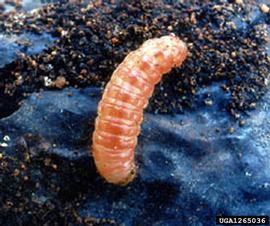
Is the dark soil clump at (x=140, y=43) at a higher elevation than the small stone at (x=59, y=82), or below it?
higher

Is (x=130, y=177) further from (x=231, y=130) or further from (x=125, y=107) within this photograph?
(x=231, y=130)

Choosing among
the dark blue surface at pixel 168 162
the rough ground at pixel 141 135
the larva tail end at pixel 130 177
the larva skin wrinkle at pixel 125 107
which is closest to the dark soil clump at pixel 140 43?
the rough ground at pixel 141 135

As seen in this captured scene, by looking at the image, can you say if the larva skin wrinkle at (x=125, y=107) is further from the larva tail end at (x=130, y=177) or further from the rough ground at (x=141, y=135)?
the rough ground at (x=141, y=135)

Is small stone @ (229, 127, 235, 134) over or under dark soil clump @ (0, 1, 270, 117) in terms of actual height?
under

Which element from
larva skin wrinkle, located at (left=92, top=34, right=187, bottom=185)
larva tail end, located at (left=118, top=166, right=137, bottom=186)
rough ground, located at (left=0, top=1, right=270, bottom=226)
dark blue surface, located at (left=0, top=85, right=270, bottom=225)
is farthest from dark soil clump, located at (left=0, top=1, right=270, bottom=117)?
larva tail end, located at (left=118, top=166, right=137, bottom=186)

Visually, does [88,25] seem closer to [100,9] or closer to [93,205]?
[100,9]

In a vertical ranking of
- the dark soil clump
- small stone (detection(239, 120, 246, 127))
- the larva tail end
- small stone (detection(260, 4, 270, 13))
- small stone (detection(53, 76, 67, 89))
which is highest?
small stone (detection(260, 4, 270, 13))

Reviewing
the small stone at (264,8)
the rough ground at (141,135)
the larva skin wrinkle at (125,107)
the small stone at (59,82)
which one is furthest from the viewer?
the small stone at (264,8)

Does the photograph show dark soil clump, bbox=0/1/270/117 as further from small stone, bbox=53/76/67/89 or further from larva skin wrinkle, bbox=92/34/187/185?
larva skin wrinkle, bbox=92/34/187/185

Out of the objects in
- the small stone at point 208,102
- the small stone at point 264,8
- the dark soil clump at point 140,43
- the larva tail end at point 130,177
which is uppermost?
the small stone at point 264,8
